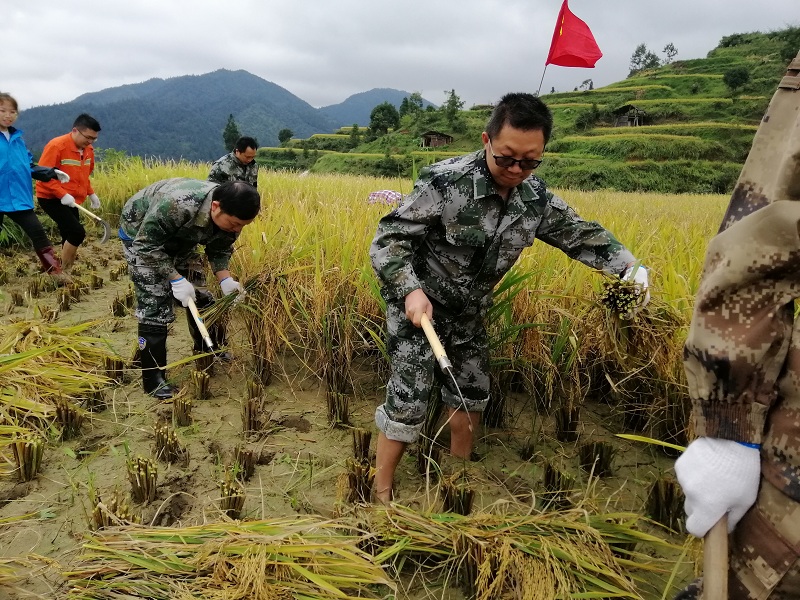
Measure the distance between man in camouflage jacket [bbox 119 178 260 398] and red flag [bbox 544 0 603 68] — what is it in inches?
80.8

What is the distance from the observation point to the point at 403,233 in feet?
6.14

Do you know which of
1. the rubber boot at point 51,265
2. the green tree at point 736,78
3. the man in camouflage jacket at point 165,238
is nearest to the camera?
the man in camouflage jacket at point 165,238

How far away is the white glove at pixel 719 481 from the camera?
90cm

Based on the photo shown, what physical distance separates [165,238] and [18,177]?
3.02 meters

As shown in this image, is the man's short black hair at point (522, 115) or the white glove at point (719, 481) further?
the man's short black hair at point (522, 115)

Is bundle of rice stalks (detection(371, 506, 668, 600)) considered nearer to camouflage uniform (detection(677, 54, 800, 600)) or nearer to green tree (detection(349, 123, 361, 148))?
camouflage uniform (detection(677, 54, 800, 600))

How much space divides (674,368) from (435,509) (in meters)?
1.25

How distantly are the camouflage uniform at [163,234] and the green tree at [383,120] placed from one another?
52.0 metres

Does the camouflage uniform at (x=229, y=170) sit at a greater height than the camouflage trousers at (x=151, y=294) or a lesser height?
greater

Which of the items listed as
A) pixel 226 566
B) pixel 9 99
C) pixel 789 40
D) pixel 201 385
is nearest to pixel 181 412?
pixel 201 385

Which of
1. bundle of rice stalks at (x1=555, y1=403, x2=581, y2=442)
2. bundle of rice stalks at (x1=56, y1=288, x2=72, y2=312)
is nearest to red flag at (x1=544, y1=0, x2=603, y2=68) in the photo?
bundle of rice stalks at (x1=555, y1=403, x2=581, y2=442)

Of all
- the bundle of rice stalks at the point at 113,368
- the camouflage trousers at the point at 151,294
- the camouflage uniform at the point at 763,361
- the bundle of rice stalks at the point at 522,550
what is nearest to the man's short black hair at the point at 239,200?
the camouflage trousers at the point at 151,294

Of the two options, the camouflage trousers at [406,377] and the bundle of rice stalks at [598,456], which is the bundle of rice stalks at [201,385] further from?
the bundle of rice stalks at [598,456]

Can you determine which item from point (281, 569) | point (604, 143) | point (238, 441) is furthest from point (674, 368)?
point (604, 143)
